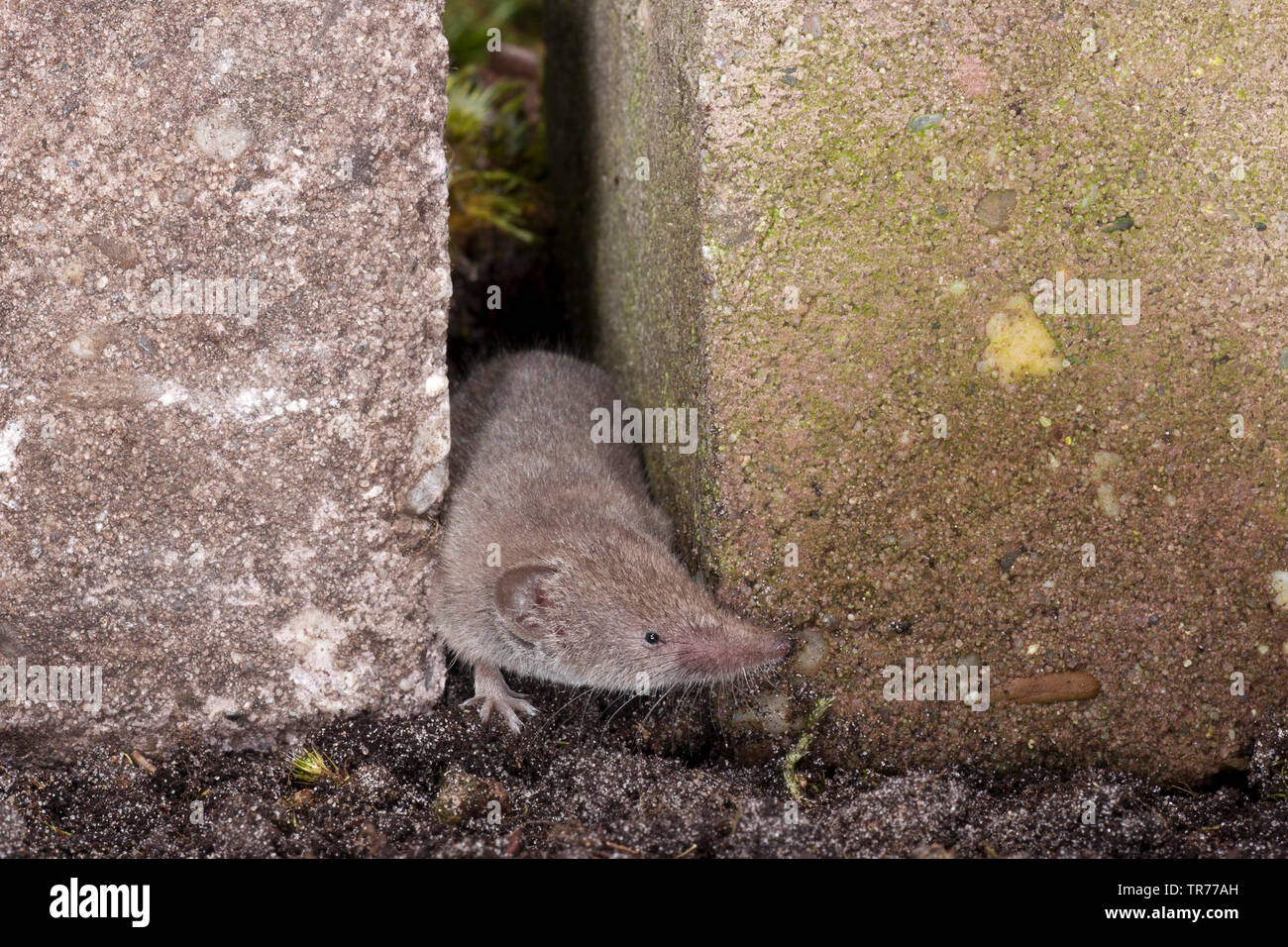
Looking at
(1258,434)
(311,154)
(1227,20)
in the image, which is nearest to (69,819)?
(311,154)

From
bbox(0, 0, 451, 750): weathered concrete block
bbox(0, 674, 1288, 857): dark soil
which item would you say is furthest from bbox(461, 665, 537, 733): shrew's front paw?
bbox(0, 0, 451, 750): weathered concrete block

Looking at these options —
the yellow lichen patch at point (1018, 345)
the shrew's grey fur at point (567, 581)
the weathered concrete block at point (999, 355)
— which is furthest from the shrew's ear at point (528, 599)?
the yellow lichen patch at point (1018, 345)

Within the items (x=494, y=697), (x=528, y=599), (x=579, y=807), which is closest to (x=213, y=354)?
(x=528, y=599)

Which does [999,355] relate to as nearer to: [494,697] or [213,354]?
[494,697]

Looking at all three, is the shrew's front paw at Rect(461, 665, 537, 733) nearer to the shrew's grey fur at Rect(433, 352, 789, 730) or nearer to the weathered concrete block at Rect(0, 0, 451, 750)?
the shrew's grey fur at Rect(433, 352, 789, 730)

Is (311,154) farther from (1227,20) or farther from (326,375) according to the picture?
(1227,20)

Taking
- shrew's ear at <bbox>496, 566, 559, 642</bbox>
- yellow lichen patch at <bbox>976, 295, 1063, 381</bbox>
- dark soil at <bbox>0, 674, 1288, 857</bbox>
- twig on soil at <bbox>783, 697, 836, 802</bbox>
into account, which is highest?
yellow lichen patch at <bbox>976, 295, 1063, 381</bbox>
